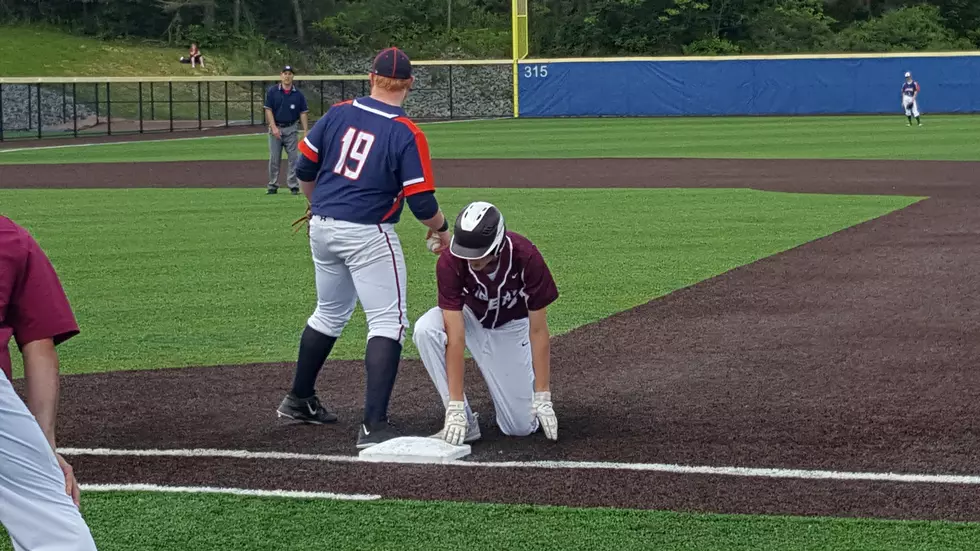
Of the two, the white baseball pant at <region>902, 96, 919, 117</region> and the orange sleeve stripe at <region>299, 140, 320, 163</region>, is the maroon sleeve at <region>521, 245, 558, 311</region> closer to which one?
the orange sleeve stripe at <region>299, 140, 320, 163</region>

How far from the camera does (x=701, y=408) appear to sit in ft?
24.1

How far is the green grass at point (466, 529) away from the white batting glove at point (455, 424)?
78 centimetres

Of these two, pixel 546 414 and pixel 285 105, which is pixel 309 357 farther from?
pixel 285 105

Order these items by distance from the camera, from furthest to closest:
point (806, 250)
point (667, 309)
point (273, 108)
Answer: point (273, 108) < point (806, 250) < point (667, 309)

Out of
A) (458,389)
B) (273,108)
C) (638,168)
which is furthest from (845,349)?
(638,168)

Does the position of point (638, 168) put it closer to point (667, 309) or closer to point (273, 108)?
point (273, 108)

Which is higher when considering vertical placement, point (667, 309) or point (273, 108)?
point (273, 108)

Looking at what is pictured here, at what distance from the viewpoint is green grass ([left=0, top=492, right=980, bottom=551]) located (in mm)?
5035

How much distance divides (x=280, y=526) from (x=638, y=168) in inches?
843

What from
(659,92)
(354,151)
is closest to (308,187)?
(354,151)

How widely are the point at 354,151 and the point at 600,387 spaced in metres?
2.32

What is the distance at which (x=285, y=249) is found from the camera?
14742 millimetres

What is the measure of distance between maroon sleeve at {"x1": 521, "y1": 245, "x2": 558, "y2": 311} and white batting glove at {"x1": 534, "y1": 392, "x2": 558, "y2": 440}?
0.49 metres

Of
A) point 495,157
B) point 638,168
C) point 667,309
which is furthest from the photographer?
point 495,157
